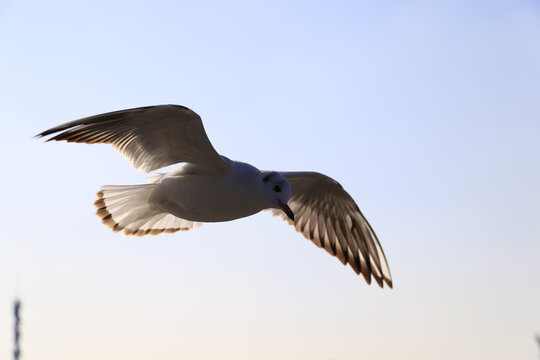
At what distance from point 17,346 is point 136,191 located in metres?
18.3

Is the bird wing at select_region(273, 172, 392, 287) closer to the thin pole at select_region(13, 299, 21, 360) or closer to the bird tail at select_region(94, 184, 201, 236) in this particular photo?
the bird tail at select_region(94, 184, 201, 236)

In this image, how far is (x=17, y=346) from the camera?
2262 centimetres

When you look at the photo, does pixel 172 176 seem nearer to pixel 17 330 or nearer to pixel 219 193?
pixel 219 193

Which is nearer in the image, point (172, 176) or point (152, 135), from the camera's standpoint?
point (152, 135)

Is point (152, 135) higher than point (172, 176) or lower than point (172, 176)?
higher

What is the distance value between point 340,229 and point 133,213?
2.40 m

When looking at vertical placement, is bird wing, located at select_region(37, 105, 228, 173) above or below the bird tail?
above

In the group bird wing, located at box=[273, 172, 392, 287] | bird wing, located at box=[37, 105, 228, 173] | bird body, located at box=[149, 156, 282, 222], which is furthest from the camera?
bird wing, located at box=[273, 172, 392, 287]

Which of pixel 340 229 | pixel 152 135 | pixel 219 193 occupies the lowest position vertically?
pixel 219 193

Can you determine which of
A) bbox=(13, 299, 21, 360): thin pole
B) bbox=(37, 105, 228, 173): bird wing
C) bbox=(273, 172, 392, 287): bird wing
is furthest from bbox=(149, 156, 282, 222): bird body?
bbox=(13, 299, 21, 360): thin pole

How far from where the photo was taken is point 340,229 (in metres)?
7.89

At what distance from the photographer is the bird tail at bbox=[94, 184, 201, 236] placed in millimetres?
6547

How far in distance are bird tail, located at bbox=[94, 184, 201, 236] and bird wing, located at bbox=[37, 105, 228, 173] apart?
48cm

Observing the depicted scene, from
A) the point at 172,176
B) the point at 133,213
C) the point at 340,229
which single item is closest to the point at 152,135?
the point at 172,176
